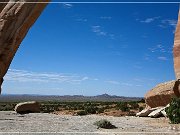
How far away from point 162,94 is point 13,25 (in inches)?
1093

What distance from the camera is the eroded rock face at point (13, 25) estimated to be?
21.9ft

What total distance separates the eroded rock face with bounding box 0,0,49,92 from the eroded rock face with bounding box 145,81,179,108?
86.4 feet

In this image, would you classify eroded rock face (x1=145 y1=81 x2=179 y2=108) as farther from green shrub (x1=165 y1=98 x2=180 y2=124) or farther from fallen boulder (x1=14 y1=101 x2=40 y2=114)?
fallen boulder (x1=14 y1=101 x2=40 y2=114)

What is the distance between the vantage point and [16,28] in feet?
22.5

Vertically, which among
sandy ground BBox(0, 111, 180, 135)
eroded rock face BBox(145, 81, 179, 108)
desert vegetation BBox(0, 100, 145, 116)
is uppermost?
eroded rock face BBox(145, 81, 179, 108)

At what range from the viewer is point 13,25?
6859 mm

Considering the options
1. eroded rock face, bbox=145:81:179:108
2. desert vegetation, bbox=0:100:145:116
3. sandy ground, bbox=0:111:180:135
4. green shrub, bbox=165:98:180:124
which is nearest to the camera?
sandy ground, bbox=0:111:180:135

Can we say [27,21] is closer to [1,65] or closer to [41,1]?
[41,1]

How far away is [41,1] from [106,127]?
54.5 ft

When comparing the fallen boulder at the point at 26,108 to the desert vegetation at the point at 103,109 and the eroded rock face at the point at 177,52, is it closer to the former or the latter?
the desert vegetation at the point at 103,109

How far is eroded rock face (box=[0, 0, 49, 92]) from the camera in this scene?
6672mm

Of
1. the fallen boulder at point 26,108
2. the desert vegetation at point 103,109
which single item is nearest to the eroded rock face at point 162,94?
the desert vegetation at point 103,109

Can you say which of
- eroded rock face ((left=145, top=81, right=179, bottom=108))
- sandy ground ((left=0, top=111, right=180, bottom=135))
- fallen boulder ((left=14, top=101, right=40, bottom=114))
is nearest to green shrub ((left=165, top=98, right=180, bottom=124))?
sandy ground ((left=0, top=111, right=180, bottom=135))

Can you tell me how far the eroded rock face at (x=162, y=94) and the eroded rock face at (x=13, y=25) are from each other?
86.4ft
